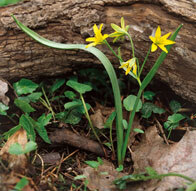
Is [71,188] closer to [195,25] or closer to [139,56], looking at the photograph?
[139,56]

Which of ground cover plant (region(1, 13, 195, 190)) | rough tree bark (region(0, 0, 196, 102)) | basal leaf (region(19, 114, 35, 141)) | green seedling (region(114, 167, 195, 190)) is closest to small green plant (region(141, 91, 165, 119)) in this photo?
ground cover plant (region(1, 13, 195, 190))

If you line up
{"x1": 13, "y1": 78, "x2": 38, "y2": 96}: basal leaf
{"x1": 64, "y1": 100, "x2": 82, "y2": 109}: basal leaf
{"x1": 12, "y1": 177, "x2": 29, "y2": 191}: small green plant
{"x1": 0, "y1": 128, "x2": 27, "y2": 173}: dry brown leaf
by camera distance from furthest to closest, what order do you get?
{"x1": 13, "y1": 78, "x2": 38, "y2": 96}: basal leaf < {"x1": 64, "y1": 100, "x2": 82, "y2": 109}: basal leaf < {"x1": 0, "y1": 128, "x2": 27, "y2": 173}: dry brown leaf < {"x1": 12, "y1": 177, "x2": 29, "y2": 191}: small green plant

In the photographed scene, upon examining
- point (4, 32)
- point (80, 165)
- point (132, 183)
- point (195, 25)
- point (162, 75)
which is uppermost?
point (195, 25)

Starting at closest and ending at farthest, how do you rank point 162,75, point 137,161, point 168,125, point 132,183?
1. point 132,183
2. point 137,161
3. point 168,125
4. point 162,75

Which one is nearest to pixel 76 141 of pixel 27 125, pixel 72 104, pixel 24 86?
pixel 72 104

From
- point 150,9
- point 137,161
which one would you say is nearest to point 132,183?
point 137,161

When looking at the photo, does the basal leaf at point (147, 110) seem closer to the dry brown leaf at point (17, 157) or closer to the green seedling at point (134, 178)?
the green seedling at point (134, 178)

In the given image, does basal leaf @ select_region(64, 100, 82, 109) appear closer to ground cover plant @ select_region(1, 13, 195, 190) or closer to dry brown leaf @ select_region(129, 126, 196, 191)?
ground cover plant @ select_region(1, 13, 195, 190)
